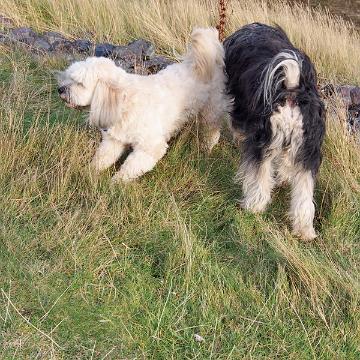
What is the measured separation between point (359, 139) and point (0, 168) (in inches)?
110

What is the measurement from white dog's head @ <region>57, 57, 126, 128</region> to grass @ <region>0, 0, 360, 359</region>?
1.10 feet

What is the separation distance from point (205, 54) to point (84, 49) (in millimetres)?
2204

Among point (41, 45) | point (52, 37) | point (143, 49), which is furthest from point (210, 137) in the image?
point (52, 37)

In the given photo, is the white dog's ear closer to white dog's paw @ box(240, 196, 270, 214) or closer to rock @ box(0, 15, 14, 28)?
white dog's paw @ box(240, 196, 270, 214)

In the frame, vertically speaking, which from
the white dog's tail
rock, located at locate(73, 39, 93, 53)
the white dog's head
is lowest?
rock, located at locate(73, 39, 93, 53)

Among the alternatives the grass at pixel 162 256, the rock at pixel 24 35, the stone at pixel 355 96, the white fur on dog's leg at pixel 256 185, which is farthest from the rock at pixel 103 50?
the white fur on dog's leg at pixel 256 185

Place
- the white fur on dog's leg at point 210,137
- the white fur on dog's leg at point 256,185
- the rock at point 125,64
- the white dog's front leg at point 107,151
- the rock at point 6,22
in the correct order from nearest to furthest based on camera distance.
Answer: the white fur on dog's leg at point 256,185
the white dog's front leg at point 107,151
the white fur on dog's leg at point 210,137
the rock at point 125,64
the rock at point 6,22

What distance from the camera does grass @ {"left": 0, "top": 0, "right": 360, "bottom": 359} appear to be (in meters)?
2.73

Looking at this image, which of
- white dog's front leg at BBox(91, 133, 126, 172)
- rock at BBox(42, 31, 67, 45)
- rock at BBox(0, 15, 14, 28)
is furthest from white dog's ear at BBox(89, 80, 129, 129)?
rock at BBox(0, 15, 14, 28)

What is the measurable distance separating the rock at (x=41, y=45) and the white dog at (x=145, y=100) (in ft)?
6.67

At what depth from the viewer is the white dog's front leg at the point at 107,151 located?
4.09 meters

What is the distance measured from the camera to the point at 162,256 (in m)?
3.26

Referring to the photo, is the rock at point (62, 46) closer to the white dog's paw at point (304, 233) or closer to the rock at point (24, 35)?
the rock at point (24, 35)

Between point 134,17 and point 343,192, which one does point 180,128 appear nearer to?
point 343,192
